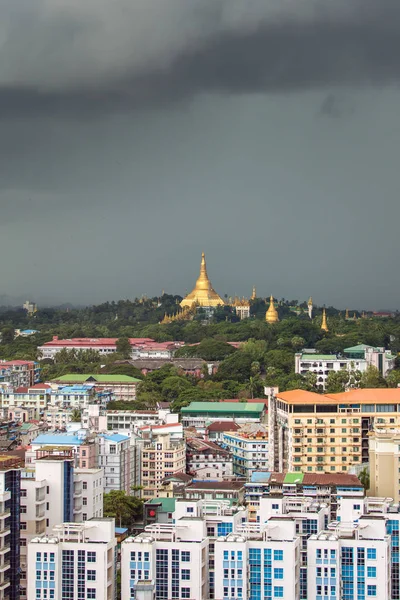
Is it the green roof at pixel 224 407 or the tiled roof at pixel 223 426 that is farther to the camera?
the green roof at pixel 224 407

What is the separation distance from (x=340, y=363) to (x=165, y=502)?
21.9 meters

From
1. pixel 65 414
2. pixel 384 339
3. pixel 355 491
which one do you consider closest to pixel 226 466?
pixel 355 491

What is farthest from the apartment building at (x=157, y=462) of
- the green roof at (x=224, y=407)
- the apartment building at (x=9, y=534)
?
the apartment building at (x=9, y=534)

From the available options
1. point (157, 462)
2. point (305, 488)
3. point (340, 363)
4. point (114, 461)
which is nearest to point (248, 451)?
point (157, 462)

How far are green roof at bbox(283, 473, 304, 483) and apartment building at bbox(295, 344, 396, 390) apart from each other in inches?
759

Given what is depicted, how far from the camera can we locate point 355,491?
22.1 m

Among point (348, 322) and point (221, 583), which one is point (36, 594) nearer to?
point (221, 583)

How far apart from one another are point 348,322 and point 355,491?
45436 millimetres

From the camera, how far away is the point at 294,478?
2359 cm

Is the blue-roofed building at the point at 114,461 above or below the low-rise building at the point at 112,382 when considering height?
below

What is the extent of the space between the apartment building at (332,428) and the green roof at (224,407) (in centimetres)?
920

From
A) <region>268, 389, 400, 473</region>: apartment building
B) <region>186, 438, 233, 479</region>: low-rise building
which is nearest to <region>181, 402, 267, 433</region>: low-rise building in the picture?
<region>186, 438, 233, 479</region>: low-rise building

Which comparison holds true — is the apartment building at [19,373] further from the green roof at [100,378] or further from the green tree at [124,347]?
the green tree at [124,347]

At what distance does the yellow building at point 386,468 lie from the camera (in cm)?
2367
